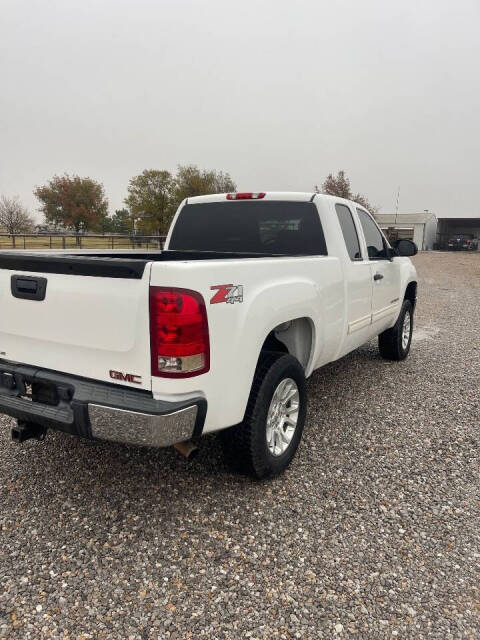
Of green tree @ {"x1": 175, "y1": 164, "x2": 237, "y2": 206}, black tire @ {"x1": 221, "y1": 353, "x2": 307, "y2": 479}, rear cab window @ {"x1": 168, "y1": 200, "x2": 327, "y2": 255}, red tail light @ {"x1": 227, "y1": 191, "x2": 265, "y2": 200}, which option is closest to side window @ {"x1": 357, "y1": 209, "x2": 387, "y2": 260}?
rear cab window @ {"x1": 168, "y1": 200, "x2": 327, "y2": 255}

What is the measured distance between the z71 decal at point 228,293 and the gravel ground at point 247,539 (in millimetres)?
1293

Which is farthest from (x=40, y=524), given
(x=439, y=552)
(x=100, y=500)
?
(x=439, y=552)

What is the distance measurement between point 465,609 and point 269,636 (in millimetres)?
902

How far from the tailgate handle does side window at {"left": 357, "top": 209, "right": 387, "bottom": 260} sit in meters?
3.21

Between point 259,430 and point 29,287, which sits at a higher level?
point 29,287

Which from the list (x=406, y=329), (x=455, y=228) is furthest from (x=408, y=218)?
(x=406, y=329)

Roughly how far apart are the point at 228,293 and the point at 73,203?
57.9 metres

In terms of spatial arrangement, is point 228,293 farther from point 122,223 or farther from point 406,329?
point 122,223

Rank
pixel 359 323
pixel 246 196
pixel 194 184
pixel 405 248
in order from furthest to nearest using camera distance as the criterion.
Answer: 1. pixel 194 184
2. pixel 405 248
3. pixel 359 323
4. pixel 246 196

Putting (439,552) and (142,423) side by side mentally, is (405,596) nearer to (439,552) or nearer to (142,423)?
(439,552)

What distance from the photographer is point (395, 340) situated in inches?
231

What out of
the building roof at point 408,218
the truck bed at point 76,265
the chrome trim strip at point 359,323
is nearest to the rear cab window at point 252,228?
the chrome trim strip at point 359,323

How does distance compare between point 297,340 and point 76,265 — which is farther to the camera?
point 297,340

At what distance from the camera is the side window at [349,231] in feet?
13.4
